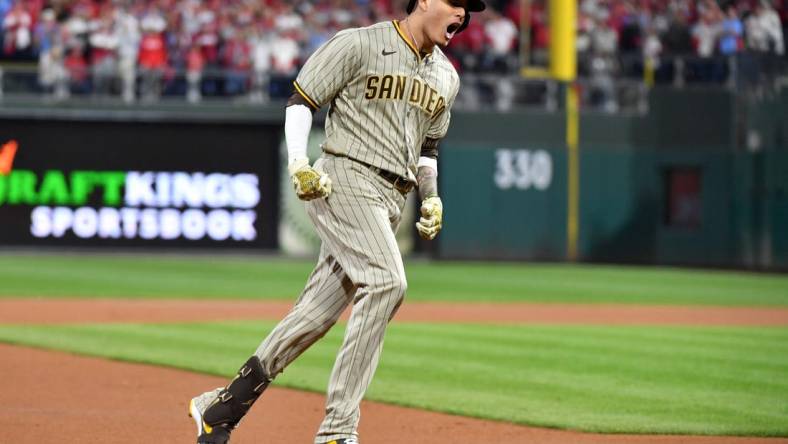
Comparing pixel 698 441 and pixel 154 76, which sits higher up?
pixel 154 76

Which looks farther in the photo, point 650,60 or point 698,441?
point 650,60

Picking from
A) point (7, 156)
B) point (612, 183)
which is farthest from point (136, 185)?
point (612, 183)

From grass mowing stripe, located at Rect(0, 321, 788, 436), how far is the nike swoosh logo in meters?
11.0

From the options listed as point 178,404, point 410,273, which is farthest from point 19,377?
point 410,273

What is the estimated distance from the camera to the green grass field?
295 inches

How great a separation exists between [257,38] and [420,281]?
5.61 m

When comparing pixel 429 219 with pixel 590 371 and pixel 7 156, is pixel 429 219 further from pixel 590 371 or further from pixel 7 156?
pixel 7 156

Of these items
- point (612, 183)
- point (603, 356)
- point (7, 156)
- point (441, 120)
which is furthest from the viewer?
point (612, 183)

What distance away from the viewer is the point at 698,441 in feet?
21.4

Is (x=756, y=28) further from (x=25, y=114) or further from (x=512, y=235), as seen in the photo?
(x=25, y=114)

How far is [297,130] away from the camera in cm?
489

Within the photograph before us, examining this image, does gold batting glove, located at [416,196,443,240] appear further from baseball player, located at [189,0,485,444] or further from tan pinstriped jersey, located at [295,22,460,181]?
tan pinstriped jersey, located at [295,22,460,181]

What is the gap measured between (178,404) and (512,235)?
53.3ft

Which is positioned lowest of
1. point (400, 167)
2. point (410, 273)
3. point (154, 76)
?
point (410, 273)
